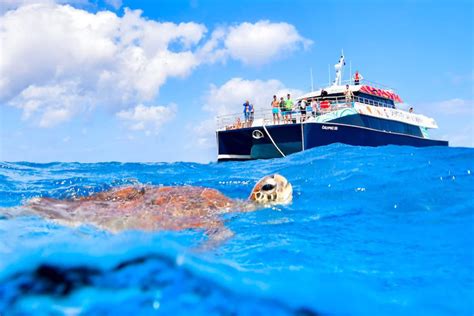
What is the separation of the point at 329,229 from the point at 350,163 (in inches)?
271

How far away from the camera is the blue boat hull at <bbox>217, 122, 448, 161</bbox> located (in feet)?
73.6

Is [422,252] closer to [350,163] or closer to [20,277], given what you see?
[20,277]

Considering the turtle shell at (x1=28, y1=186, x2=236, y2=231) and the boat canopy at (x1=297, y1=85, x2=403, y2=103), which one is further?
the boat canopy at (x1=297, y1=85, x2=403, y2=103)

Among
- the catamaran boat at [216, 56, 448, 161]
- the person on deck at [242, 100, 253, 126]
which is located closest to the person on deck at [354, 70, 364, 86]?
the catamaran boat at [216, 56, 448, 161]

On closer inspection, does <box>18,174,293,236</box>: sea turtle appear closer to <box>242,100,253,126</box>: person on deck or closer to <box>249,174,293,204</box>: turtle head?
<box>249,174,293,204</box>: turtle head

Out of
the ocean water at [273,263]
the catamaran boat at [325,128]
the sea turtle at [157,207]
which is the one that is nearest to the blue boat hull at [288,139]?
the catamaran boat at [325,128]

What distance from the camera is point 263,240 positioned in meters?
4.52

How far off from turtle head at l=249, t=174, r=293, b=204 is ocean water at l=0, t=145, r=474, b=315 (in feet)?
0.72

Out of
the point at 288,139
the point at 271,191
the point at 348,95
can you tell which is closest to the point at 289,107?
the point at 288,139

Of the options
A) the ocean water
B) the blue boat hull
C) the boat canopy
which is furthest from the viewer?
the boat canopy

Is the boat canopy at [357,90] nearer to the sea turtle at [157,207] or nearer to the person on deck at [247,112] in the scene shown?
the person on deck at [247,112]

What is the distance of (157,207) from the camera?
5.89 meters

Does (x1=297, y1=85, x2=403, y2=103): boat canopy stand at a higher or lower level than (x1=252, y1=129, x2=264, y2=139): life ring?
higher

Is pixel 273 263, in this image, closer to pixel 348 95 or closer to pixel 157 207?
pixel 157 207
